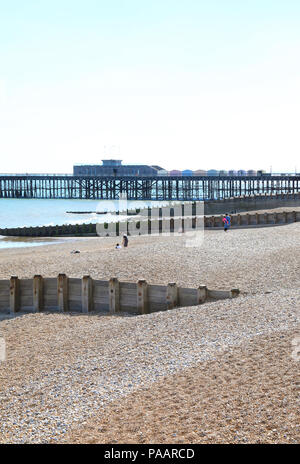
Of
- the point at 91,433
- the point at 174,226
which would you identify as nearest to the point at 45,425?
the point at 91,433

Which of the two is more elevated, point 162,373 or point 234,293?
point 234,293

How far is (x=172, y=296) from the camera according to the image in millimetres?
15570

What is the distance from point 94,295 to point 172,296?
2175 millimetres

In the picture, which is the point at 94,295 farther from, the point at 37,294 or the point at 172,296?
the point at 172,296

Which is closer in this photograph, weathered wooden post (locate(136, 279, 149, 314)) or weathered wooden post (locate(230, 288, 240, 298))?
weathered wooden post (locate(230, 288, 240, 298))

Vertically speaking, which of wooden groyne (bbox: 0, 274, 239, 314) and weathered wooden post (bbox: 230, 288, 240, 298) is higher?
weathered wooden post (bbox: 230, 288, 240, 298)

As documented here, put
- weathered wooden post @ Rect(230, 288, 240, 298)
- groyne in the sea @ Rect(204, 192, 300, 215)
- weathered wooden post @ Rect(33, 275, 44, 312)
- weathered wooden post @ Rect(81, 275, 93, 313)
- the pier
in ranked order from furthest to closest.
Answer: the pier < groyne in the sea @ Rect(204, 192, 300, 215) < weathered wooden post @ Rect(33, 275, 44, 312) < weathered wooden post @ Rect(81, 275, 93, 313) < weathered wooden post @ Rect(230, 288, 240, 298)

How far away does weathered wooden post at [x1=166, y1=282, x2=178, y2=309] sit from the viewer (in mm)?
15547

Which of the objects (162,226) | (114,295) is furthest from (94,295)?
(162,226)

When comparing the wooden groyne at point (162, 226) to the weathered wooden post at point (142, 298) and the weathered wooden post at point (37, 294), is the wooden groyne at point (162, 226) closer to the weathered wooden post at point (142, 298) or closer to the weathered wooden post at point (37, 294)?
the weathered wooden post at point (37, 294)

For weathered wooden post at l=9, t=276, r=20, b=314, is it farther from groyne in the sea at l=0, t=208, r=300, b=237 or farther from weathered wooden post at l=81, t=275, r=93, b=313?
groyne in the sea at l=0, t=208, r=300, b=237

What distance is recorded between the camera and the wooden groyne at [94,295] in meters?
15.6

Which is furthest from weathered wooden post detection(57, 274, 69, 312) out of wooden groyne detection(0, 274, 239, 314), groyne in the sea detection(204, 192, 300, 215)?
groyne in the sea detection(204, 192, 300, 215)

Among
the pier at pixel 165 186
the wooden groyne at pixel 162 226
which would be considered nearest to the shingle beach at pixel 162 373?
the wooden groyne at pixel 162 226
